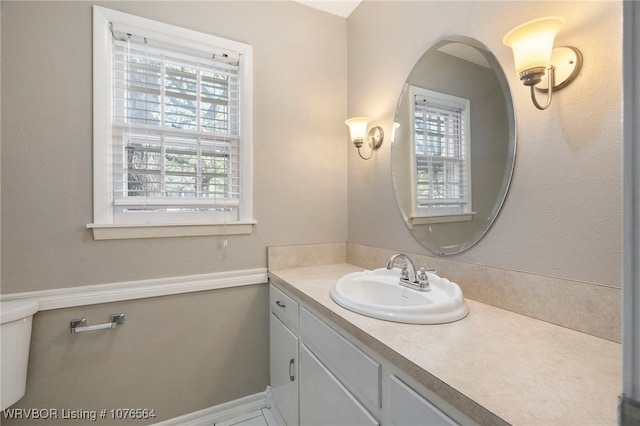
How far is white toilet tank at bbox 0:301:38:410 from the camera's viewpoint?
1.18m

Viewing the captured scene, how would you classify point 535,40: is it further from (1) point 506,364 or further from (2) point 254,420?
(2) point 254,420

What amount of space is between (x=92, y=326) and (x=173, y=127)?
43.9 inches


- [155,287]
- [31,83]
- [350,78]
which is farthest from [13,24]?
[350,78]

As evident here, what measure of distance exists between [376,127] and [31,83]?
5.82ft

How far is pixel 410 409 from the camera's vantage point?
0.75 metres

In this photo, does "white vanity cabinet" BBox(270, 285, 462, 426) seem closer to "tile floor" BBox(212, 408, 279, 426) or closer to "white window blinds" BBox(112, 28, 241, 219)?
"tile floor" BBox(212, 408, 279, 426)

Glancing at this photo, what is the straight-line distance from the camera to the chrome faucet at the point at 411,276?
126 cm

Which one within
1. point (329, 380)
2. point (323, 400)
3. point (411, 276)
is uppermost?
point (411, 276)

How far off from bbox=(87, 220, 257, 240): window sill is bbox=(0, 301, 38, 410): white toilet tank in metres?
0.40

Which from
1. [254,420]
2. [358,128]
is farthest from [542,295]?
[254,420]

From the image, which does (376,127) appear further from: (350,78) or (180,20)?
(180,20)

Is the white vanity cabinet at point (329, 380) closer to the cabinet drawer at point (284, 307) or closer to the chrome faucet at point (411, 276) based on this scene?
the cabinet drawer at point (284, 307)

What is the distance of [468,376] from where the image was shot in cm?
67

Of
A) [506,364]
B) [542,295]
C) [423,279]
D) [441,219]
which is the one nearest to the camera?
[506,364]
